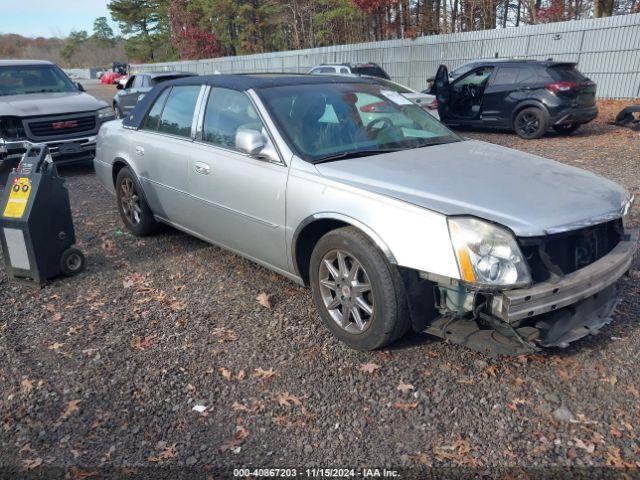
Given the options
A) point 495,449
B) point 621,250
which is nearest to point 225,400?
point 495,449

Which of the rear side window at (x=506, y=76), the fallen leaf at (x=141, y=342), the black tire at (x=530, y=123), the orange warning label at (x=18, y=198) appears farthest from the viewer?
the rear side window at (x=506, y=76)

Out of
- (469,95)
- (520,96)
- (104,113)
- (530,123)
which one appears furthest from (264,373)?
(469,95)

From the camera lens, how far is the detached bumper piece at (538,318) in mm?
2754

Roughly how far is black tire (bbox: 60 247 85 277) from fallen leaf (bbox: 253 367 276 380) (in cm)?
247

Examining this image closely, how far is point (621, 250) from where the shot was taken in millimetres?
3320

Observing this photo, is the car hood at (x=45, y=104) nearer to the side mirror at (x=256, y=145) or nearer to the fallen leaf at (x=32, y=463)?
the side mirror at (x=256, y=145)

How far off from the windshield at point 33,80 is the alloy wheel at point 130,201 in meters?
5.48

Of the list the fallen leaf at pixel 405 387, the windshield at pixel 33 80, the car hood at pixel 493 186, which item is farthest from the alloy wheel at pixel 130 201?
the windshield at pixel 33 80

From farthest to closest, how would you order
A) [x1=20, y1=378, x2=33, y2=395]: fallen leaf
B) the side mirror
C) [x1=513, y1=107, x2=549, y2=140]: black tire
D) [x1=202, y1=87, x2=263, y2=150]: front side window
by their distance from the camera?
1. [x1=513, y1=107, x2=549, y2=140]: black tire
2. [x1=202, y1=87, x2=263, y2=150]: front side window
3. the side mirror
4. [x1=20, y1=378, x2=33, y2=395]: fallen leaf

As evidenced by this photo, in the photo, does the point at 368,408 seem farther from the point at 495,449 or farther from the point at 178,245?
the point at 178,245

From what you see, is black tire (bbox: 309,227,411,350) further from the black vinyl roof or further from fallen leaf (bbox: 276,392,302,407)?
the black vinyl roof

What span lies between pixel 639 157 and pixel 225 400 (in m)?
9.39

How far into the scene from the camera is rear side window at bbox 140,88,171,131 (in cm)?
529

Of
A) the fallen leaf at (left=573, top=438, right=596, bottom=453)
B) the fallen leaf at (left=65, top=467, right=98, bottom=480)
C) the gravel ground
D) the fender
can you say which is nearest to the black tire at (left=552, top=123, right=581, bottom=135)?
the gravel ground
